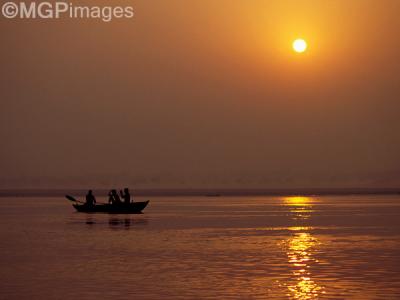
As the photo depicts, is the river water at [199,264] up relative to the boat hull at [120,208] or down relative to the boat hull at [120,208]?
down

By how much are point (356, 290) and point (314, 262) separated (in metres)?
9.24

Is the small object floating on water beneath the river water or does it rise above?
above

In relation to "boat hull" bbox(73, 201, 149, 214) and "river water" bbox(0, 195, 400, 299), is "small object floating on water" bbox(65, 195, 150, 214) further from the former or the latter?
"river water" bbox(0, 195, 400, 299)

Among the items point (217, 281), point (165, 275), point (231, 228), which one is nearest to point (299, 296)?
point (217, 281)

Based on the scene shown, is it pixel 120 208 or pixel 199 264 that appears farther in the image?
pixel 120 208

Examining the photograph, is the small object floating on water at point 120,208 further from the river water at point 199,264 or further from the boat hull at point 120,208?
the river water at point 199,264

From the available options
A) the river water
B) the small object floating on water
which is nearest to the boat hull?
the small object floating on water

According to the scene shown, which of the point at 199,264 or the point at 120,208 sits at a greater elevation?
the point at 120,208

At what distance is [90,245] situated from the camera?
160ft

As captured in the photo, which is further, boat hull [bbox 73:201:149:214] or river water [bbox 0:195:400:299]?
boat hull [bbox 73:201:149:214]

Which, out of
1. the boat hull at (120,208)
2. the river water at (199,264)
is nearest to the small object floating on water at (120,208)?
the boat hull at (120,208)

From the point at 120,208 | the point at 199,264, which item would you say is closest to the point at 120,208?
the point at 120,208

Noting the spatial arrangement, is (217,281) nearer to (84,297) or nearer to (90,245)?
(84,297)

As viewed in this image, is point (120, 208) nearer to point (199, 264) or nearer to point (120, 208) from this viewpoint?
point (120, 208)
